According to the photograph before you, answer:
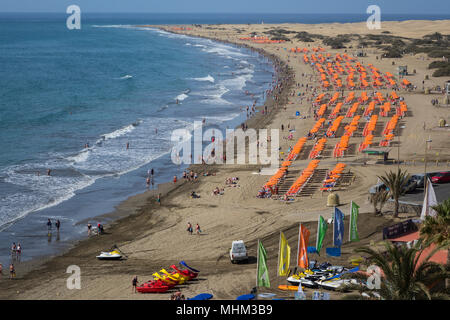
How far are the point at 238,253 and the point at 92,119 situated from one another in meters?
37.2

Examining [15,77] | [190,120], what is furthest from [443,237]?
[15,77]

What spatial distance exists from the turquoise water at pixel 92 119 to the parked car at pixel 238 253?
873cm

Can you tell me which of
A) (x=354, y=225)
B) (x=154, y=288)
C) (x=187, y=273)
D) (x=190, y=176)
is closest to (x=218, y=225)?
(x=187, y=273)

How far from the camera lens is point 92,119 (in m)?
56.2

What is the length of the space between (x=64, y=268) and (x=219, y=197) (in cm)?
1104

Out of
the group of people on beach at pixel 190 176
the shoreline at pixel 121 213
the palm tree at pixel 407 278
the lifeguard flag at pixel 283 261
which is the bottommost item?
the shoreline at pixel 121 213

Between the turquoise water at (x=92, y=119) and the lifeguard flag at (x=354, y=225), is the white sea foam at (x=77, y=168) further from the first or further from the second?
the lifeguard flag at (x=354, y=225)

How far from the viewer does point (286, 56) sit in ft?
345

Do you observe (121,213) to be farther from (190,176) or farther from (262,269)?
(262,269)

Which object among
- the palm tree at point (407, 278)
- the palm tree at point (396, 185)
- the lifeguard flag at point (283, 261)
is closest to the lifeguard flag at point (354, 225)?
the palm tree at point (396, 185)

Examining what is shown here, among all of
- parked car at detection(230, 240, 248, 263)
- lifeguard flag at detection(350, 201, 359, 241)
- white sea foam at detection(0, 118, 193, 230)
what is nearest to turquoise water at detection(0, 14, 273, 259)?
white sea foam at detection(0, 118, 193, 230)

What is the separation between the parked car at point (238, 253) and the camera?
22422 mm

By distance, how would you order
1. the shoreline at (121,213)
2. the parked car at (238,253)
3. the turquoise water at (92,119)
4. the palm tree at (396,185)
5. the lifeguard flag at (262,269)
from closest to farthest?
the lifeguard flag at (262,269) → the parked car at (238,253) → the shoreline at (121,213) → the palm tree at (396,185) → the turquoise water at (92,119)

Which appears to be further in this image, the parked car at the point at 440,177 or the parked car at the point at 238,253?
the parked car at the point at 440,177
